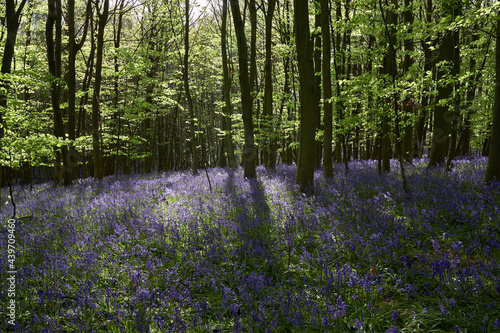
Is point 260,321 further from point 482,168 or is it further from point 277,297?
point 482,168

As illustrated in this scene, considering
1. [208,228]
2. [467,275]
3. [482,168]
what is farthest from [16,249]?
[482,168]

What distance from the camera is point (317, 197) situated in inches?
266

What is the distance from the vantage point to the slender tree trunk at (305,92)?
23.3 ft

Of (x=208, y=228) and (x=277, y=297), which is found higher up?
(x=208, y=228)

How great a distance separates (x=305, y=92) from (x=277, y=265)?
172 inches

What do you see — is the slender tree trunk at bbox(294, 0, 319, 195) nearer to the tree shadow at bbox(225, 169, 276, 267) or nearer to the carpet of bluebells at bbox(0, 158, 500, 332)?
the carpet of bluebells at bbox(0, 158, 500, 332)

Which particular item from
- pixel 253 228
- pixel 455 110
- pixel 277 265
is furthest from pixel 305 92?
pixel 455 110

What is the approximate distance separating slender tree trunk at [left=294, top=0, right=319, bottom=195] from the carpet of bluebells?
2.50ft

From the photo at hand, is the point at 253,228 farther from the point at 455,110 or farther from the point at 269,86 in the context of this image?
the point at 269,86

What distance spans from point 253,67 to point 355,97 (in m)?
7.57

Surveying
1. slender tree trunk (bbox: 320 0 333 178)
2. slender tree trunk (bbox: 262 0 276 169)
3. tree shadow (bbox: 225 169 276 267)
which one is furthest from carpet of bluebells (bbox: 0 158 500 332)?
slender tree trunk (bbox: 262 0 276 169)

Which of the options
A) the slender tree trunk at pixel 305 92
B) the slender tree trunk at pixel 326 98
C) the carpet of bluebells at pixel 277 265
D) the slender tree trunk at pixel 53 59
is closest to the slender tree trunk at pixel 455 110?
the carpet of bluebells at pixel 277 265

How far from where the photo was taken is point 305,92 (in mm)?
7066

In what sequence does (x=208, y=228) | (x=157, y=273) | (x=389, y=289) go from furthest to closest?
1. (x=208, y=228)
2. (x=157, y=273)
3. (x=389, y=289)
